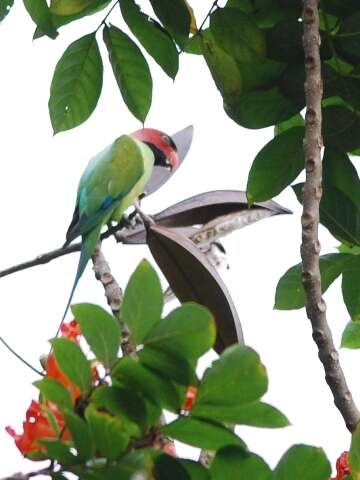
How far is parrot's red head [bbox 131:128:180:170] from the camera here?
159cm

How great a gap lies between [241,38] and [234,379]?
641 millimetres

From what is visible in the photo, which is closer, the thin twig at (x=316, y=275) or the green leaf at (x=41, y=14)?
the thin twig at (x=316, y=275)

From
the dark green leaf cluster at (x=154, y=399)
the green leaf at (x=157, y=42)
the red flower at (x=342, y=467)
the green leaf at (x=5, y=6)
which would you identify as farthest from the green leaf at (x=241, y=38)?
the dark green leaf cluster at (x=154, y=399)

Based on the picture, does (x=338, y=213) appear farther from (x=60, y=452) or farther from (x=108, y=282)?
(x=60, y=452)

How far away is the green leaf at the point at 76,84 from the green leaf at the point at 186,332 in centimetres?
78

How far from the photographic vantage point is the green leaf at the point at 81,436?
0.66 m

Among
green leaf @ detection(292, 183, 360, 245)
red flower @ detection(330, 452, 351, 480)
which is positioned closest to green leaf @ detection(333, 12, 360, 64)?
green leaf @ detection(292, 183, 360, 245)

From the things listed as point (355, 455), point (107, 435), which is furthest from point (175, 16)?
point (107, 435)

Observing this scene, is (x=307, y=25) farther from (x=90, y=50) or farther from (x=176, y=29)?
(x=90, y=50)

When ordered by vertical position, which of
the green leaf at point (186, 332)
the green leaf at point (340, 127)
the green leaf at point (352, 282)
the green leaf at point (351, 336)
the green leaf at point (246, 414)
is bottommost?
the green leaf at point (246, 414)

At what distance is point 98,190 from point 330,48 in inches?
37.8

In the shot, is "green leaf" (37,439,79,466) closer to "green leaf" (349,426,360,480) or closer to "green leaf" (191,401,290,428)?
"green leaf" (191,401,290,428)

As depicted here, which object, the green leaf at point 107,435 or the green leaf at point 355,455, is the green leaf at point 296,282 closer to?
the green leaf at point 355,455

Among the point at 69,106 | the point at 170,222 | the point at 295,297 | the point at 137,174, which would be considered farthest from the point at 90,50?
the point at 137,174
